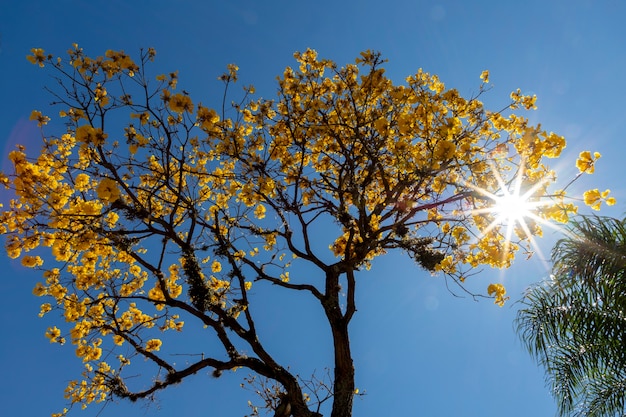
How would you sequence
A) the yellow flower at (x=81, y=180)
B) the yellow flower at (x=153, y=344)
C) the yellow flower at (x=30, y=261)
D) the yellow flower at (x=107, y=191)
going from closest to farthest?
the yellow flower at (x=107, y=191)
the yellow flower at (x=81, y=180)
the yellow flower at (x=30, y=261)
the yellow flower at (x=153, y=344)

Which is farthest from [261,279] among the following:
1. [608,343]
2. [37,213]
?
[608,343]

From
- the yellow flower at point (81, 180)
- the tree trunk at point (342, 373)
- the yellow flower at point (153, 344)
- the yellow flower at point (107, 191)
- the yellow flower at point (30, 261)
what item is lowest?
the tree trunk at point (342, 373)

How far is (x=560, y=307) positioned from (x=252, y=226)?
13.3ft

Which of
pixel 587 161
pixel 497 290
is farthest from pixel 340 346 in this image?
pixel 587 161

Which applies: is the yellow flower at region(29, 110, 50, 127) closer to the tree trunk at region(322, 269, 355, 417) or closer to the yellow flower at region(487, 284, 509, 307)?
the tree trunk at region(322, 269, 355, 417)

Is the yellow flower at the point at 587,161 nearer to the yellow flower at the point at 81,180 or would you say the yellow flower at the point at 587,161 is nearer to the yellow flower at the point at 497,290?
the yellow flower at the point at 497,290

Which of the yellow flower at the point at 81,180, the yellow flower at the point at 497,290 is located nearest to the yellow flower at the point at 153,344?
the yellow flower at the point at 81,180

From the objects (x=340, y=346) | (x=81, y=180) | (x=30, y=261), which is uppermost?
(x=81, y=180)

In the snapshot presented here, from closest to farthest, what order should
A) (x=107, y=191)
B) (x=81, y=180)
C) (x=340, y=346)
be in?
(x=107, y=191), (x=81, y=180), (x=340, y=346)

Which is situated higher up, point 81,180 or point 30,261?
point 81,180

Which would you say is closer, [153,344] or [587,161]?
[587,161]

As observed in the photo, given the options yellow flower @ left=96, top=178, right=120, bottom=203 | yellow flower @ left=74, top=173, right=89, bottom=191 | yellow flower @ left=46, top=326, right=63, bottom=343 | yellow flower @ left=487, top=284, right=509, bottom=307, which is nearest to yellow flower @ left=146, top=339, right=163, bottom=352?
yellow flower @ left=46, top=326, right=63, bottom=343

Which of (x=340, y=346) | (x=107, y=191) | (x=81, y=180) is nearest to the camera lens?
(x=107, y=191)

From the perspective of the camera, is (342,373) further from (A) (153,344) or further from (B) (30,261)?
(B) (30,261)
